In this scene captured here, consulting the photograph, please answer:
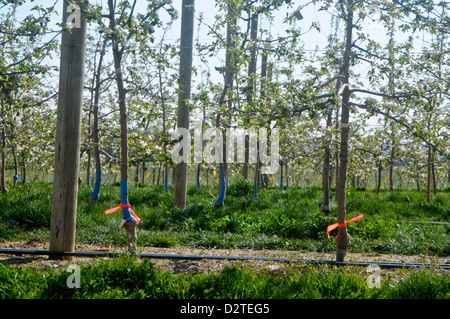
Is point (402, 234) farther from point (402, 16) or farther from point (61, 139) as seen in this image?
point (61, 139)

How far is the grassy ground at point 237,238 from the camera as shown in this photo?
3521 mm

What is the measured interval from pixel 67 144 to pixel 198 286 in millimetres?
2328

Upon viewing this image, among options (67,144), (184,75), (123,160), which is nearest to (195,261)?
(123,160)

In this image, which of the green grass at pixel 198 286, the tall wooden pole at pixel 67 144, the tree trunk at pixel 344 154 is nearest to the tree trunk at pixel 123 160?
the tall wooden pole at pixel 67 144

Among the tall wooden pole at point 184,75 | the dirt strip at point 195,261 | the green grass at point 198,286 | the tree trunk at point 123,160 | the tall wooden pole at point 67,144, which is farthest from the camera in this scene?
the tall wooden pole at point 184,75

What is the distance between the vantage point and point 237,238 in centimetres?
628

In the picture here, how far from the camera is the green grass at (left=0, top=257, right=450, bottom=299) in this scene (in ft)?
11.3

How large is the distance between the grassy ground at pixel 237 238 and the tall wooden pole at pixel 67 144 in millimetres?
937

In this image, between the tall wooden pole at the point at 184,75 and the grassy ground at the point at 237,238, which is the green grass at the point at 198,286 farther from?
the tall wooden pole at the point at 184,75

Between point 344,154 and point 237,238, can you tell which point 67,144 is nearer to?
point 237,238

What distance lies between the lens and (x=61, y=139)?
4887mm

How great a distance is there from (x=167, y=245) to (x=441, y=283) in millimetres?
3418
